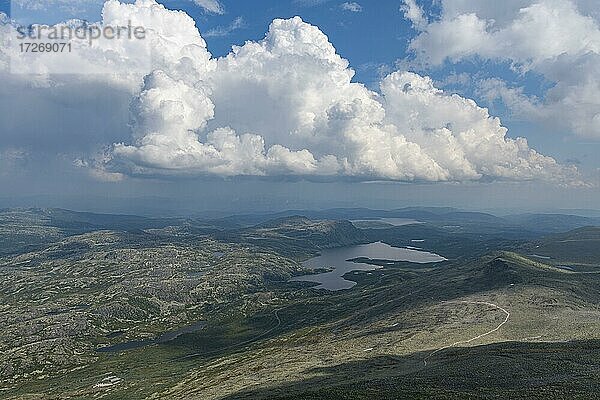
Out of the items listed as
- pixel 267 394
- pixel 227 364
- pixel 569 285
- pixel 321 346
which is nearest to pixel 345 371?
pixel 267 394

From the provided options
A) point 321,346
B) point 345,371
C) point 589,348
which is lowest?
point 321,346

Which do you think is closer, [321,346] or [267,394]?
[267,394]

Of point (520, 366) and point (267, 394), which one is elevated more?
point (520, 366)

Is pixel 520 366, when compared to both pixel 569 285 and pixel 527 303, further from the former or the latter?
pixel 569 285

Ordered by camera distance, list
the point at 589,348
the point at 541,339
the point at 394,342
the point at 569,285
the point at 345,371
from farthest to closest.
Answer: the point at 569,285
the point at 394,342
the point at 541,339
the point at 345,371
the point at 589,348

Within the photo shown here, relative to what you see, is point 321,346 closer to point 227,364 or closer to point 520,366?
point 227,364

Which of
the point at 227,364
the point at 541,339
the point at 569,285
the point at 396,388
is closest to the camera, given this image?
the point at 396,388

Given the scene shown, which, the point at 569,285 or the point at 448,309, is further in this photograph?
the point at 569,285

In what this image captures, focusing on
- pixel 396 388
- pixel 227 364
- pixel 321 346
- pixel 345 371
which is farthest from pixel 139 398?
pixel 396 388

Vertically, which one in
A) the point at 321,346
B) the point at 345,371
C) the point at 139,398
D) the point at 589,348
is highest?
the point at 589,348
